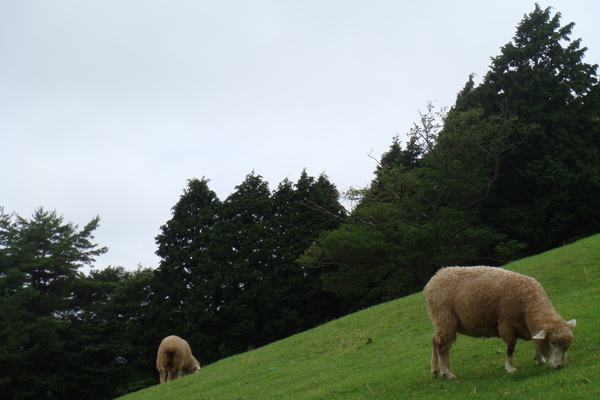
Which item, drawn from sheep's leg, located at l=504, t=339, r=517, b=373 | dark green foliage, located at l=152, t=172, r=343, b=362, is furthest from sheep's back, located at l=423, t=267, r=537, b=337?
dark green foliage, located at l=152, t=172, r=343, b=362

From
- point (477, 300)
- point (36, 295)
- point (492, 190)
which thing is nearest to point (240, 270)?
point (36, 295)

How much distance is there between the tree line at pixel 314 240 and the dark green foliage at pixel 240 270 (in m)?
0.14

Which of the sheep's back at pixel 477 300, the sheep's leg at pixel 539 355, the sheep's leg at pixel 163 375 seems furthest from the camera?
the sheep's leg at pixel 163 375

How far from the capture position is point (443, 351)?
31.3 feet

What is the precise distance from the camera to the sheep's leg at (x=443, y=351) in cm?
945

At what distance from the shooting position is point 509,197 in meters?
39.3

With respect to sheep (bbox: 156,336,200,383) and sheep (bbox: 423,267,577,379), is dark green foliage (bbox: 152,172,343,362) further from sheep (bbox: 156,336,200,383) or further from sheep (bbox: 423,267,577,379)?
sheep (bbox: 423,267,577,379)

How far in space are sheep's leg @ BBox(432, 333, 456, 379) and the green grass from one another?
0.61ft

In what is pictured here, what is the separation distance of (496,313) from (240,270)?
37557 millimetres

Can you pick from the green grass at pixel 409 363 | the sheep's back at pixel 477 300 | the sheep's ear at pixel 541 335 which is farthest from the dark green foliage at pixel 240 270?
the sheep's ear at pixel 541 335

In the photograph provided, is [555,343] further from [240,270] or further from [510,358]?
[240,270]

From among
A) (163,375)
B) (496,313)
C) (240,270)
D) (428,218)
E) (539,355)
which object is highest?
(240,270)

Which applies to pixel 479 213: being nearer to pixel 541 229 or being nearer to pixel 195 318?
pixel 541 229

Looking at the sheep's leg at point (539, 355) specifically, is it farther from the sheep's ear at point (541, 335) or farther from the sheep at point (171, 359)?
the sheep at point (171, 359)
